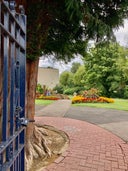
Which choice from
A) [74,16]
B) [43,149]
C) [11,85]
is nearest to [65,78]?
[43,149]

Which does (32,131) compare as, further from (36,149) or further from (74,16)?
(74,16)

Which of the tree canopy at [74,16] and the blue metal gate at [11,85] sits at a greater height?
the tree canopy at [74,16]

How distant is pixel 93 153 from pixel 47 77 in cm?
2459

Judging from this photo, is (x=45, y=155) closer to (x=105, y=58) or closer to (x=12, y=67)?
(x=12, y=67)

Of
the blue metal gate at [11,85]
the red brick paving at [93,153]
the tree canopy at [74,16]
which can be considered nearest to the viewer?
the blue metal gate at [11,85]

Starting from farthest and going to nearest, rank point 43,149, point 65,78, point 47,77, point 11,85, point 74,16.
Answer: point 65,78, point 47,77, point 43,149, point 74,16, point 11,85

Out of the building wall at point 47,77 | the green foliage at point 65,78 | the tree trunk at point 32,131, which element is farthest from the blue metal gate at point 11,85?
the green foliage at point 65,78

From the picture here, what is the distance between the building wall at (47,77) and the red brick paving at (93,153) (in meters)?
22.2

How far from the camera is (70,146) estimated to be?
478cm

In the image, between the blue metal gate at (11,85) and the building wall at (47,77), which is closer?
the blue metal gate at (11,85)

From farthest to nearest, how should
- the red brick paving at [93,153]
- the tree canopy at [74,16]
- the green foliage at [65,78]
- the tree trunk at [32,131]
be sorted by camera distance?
the green foliage at [65,78] < the tree trunk at [32,131] < the red brick paving at [93,153] < the tree canopy at [74,16]

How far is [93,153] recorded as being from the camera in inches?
170

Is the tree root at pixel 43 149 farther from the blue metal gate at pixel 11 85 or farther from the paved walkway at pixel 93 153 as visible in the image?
the blue metal gate at pixel 11 85

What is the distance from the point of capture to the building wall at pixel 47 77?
91.7ft
